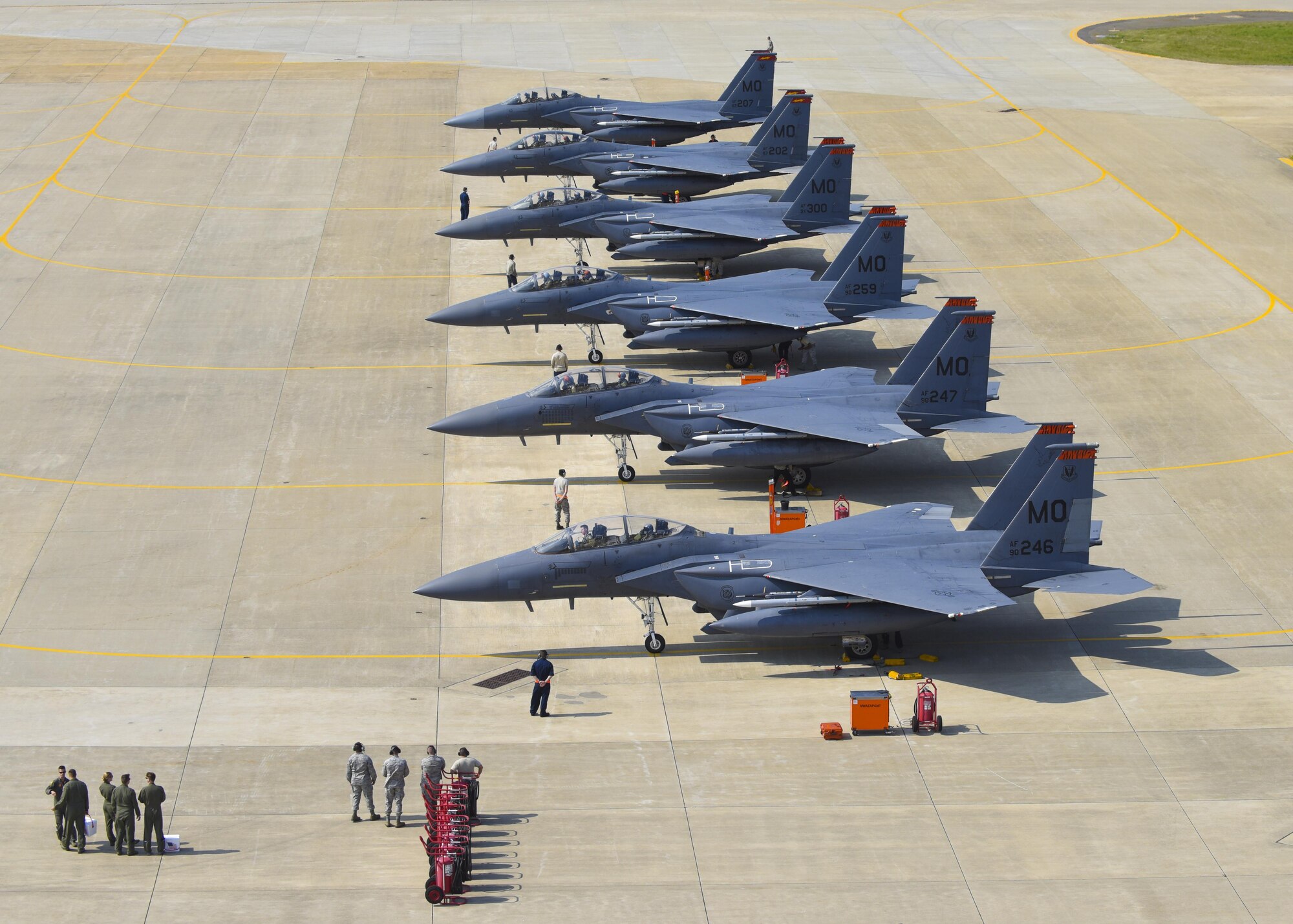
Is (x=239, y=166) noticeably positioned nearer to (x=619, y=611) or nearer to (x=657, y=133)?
(x=657, y=133)

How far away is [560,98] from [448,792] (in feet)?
148

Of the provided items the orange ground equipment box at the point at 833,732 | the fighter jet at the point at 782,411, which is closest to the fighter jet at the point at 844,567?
the orange ground equipment box at the point at 833,732

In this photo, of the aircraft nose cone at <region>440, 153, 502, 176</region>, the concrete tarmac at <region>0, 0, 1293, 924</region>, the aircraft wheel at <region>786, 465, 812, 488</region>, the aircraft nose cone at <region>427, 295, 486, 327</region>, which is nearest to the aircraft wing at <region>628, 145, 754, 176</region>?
the concrete tarmac at <region>0, 0, 1293, 924</region>

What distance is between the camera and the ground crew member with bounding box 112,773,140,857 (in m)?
25.4

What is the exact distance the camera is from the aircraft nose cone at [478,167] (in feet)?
202

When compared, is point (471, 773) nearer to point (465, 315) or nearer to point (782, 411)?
point (782, 411)

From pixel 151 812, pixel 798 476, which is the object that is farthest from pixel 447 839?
pixel 798 476

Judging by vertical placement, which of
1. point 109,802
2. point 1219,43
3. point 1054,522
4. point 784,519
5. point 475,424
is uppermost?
point 1219,43

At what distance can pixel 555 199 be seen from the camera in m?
54.2

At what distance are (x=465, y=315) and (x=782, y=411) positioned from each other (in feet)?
41.4

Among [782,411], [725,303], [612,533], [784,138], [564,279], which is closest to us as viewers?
[612,533]

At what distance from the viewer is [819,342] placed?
48.6 m

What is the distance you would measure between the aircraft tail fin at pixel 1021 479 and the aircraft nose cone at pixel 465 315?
19.5 m

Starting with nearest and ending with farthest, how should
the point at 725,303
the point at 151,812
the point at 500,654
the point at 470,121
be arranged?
the point at 151,812 < the point at 500,654 < the point at 725,303 < the point at 470,121
